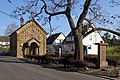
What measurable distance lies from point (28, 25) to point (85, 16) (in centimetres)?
3432

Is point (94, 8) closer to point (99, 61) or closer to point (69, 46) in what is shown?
point (99, 61)

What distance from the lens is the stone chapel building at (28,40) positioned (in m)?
60.9

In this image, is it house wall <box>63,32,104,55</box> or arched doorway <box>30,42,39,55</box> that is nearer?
arched doorway <box>30,42,39,55</box>

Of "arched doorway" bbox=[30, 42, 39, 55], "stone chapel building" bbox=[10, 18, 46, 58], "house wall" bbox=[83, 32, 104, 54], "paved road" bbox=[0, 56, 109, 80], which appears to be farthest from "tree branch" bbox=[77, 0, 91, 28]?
"house wall" bbox=[83, 32, 104, 54]

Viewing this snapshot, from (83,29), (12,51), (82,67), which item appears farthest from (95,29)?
(12,51)

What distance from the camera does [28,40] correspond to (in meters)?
61.1

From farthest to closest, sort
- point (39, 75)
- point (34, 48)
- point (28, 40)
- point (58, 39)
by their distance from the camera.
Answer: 1. point (58, 39)
2. point (34, 48)
3. point (28, 40)
4. point (39, 75)

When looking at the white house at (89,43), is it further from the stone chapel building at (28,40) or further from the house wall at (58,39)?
the stone chapel building at (28,40)

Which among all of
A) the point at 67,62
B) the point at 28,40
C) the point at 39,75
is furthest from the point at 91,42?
the point at 39,75

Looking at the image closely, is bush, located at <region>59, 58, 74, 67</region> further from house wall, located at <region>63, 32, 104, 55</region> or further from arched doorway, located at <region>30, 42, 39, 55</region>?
house wall, located at <region>63, 32, 104, 55</region>

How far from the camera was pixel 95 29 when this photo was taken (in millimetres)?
28938

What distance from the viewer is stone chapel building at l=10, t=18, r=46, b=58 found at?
60.9 meters

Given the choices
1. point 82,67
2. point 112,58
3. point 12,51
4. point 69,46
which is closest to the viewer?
point 82,67

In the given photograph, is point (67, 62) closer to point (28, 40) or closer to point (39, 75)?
point (39, 75)
